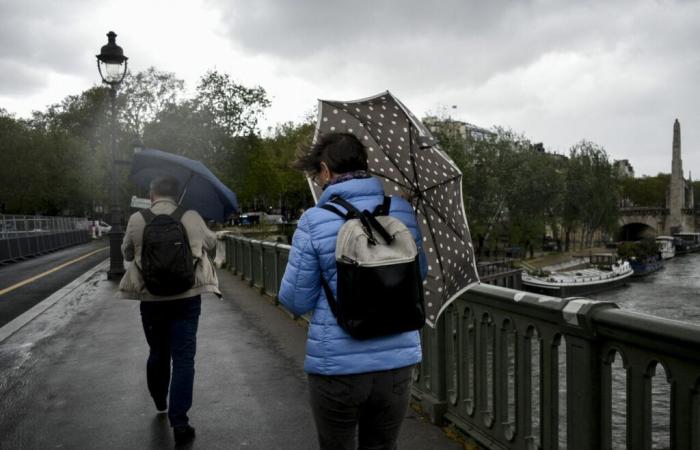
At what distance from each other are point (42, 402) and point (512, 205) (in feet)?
160

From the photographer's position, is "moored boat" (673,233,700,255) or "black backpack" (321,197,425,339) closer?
"black backpack" (321,197,425,339)

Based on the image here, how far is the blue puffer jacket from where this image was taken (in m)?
2.46

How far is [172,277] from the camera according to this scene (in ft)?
13.4

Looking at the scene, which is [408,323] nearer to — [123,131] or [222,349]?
[222,349]

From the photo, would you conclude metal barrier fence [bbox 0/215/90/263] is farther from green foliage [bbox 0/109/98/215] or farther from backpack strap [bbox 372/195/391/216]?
backpack strap [bbox 372/195/391/216]

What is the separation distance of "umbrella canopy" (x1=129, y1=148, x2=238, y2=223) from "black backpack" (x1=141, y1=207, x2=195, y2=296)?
0.66 m

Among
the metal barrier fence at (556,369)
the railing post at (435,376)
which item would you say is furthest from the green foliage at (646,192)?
the metal barrier fence at (556,369)

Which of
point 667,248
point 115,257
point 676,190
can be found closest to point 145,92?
point 115,257

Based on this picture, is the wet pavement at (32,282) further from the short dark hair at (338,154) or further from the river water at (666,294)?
the river water at (666,294)

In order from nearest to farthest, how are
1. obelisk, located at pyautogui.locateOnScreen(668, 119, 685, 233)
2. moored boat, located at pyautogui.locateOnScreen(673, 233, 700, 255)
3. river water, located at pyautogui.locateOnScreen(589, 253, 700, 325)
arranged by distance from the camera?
river water, located at pyautogui.locateOnScreen(589, 253, 700, 325)
moored boat, located at pyautogui.locateOnScreen(673, 233, 700, 255)
obelisk, located at pyautogui.locateOnScreen(668, 119, 685, 233)

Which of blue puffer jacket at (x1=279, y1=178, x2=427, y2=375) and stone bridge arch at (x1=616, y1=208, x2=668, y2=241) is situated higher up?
blue puffer jacket at (x1=279, y1=178, x2=427, y2=375)

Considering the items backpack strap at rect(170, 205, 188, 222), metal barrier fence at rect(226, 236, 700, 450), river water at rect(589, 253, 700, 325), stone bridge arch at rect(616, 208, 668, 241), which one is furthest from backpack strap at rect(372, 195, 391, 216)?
stone bridge arch at rect(616, 208, 668, 241)

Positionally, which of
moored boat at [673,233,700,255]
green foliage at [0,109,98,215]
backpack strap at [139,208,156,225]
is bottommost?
moored boat at [673,233,700,255]

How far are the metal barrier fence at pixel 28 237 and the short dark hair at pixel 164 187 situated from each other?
21.7 meters
